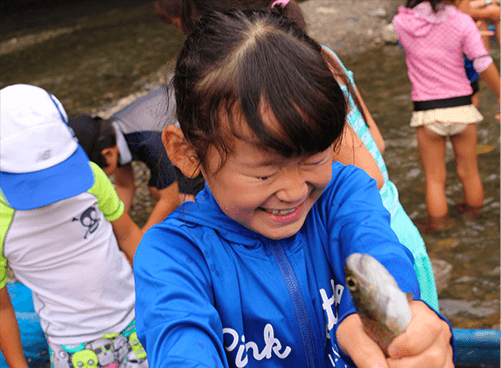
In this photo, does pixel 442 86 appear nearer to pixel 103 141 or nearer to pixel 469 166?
pixel 469 166

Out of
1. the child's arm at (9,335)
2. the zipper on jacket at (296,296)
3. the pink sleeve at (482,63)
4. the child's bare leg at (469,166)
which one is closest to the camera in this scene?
the zipper on jacket at (296,296)

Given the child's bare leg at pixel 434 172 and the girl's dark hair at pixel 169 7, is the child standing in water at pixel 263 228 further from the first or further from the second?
the child's bare leg at pixel 434 172

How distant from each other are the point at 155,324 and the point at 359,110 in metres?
1.15

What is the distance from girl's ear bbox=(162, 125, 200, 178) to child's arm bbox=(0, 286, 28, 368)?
1258mm

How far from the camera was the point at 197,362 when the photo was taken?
37.5 inches

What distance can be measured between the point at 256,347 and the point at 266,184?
1.41ft

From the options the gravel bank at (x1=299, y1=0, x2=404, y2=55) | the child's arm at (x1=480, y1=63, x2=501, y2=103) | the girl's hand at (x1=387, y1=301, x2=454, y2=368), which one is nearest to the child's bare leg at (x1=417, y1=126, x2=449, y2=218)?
the child's arm at (x1=480, y1=63, x2=501, y2=103)

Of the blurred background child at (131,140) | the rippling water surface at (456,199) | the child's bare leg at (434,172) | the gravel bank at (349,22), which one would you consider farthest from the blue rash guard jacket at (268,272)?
the gravel bank at (349,22)

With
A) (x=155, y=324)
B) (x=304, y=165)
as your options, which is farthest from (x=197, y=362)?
(x=304, y=165)

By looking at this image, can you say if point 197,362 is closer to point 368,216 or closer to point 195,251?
point 195,251

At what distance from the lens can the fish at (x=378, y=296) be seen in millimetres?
831

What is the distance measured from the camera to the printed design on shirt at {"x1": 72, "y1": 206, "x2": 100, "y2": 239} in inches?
85.7

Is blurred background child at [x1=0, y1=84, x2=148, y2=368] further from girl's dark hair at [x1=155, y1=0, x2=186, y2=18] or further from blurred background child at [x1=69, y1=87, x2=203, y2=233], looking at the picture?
girl's dark hair at [x1=155, y1=0, x2=186, y2=18]

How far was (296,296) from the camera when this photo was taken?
1187 mm
